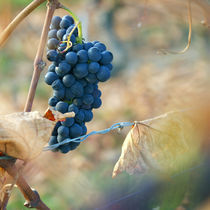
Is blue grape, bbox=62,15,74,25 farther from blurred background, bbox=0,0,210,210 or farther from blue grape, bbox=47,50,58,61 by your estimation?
blurred background, bbox=0,0,210,210

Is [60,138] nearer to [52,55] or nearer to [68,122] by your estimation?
[68,122]

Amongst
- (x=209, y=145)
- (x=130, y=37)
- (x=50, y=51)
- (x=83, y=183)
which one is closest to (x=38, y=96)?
(x=83, y=183)

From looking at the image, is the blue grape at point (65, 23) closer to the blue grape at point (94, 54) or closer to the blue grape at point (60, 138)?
the blue grape at point (94, 54)

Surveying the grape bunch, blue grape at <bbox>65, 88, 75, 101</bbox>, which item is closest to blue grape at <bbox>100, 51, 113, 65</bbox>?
the grape bunch

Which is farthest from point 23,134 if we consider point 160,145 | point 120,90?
point 120,90

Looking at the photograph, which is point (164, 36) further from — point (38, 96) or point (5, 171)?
point (5, 171)

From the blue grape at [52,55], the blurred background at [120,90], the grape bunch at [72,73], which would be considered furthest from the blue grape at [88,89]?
the blurred background at [120,90]
